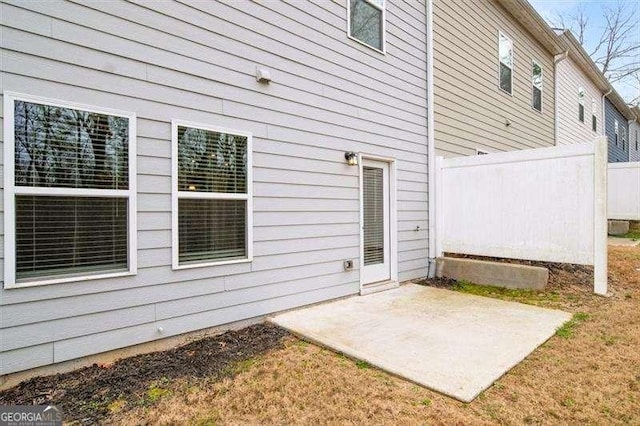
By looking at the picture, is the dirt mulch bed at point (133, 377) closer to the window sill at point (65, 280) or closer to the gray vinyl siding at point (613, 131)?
the window sill at point (65, 280)

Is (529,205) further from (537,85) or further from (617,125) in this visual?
(617,125)

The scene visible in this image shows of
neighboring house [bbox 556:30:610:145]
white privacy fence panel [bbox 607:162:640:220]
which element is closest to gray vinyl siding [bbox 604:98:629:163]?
neighboring house [bbox 556:30:610:145]

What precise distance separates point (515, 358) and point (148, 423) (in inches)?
115

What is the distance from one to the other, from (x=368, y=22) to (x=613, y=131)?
1775cm

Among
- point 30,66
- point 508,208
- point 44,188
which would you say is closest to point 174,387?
point 44,188

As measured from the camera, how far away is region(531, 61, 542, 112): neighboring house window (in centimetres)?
1012

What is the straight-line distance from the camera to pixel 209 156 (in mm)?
3865

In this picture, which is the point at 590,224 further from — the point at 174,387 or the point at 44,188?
the point at 44,188

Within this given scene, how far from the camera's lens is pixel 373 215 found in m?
5.82

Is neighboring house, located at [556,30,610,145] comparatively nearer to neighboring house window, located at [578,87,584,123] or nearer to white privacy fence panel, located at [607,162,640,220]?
neighboring house window, located at [578,87,584,123]

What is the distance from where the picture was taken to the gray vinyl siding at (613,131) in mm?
16906

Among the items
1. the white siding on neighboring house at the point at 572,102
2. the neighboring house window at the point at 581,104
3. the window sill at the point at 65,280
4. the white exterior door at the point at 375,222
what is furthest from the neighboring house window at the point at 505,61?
the window sill at the point at 65,280

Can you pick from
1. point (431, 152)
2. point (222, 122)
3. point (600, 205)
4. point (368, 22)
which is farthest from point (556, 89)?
point (222, 122)

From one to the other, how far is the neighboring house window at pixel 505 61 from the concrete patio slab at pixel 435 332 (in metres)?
5.98
